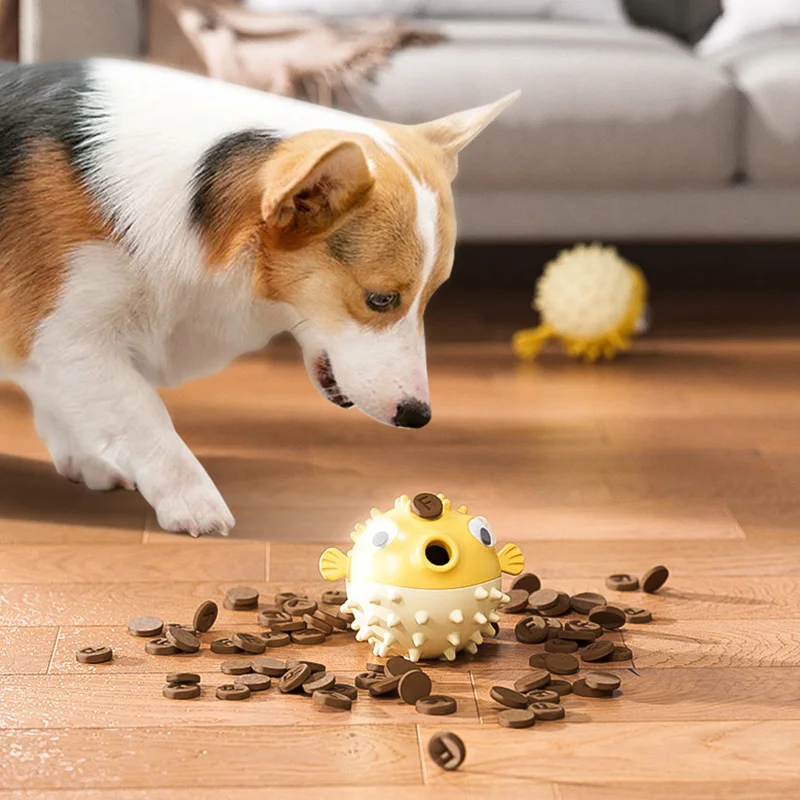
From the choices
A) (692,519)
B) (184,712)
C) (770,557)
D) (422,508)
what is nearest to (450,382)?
(692,519)

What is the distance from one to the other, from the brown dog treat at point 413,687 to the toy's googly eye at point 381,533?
0.15 metres

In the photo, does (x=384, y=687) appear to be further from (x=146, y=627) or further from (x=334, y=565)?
(x=146, y=627)

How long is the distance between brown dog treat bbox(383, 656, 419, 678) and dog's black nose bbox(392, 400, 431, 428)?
16.4 inches

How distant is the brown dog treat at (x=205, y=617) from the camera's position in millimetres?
1438

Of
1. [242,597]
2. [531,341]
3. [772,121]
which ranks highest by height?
[772,121]

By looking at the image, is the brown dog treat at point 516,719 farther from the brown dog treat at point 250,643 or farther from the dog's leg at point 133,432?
the dog's leg at point 133,432

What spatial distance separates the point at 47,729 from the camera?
4.03 feet

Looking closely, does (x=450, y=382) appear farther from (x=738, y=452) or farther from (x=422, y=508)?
(x=422, y=508)

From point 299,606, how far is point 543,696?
325mm

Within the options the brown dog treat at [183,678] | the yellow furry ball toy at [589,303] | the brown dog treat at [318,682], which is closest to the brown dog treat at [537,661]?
the brown dog treat at [318,682]

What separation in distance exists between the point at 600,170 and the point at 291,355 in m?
0.73

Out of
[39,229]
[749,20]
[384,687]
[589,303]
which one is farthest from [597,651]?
Result: [749,20]

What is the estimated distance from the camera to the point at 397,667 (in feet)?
4.35

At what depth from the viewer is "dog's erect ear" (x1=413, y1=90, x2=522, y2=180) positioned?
179 cm
